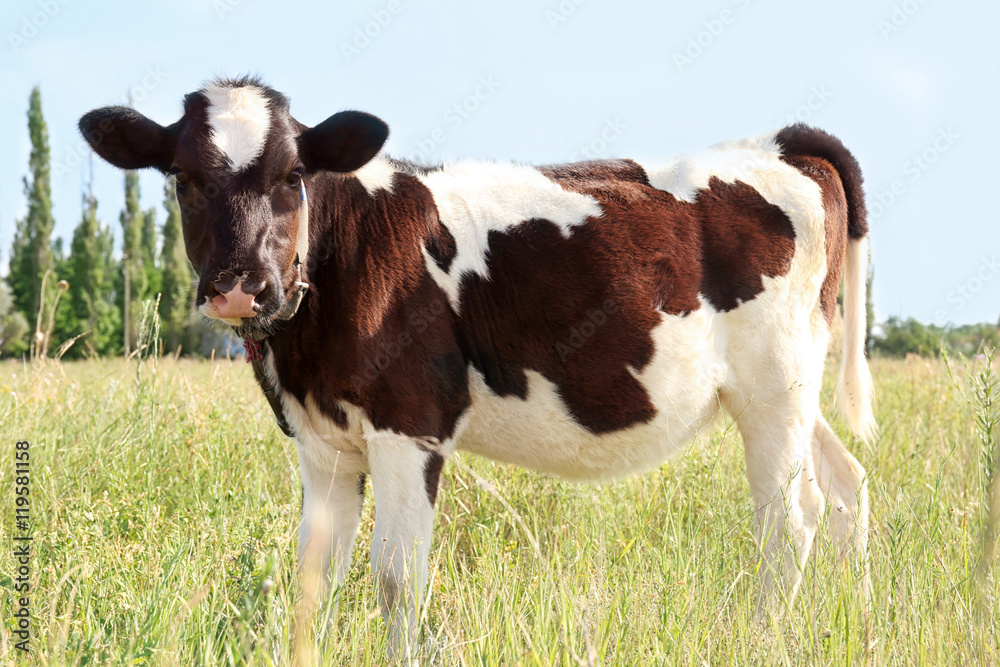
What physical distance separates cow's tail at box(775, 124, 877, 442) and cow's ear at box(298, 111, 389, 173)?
2.45 m

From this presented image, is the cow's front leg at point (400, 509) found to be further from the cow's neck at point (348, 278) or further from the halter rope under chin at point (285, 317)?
the halter rope under chin at point (285, 317)

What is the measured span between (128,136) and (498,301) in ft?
5.85

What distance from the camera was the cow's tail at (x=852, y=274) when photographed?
455 cm

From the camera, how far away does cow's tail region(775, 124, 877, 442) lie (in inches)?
179

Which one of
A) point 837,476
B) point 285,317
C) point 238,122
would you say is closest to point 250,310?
point 285,317

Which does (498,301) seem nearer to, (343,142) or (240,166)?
→ (343,142)

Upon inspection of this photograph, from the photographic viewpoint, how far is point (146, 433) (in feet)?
16.5

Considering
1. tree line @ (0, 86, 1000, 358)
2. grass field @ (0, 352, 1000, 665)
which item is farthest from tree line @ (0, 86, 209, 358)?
grass field @ (0, 352, 1000, 665)

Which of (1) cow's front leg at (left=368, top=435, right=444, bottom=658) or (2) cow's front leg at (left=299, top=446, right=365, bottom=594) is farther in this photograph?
(2) cow's front leg at (left=299, top=446, right=365, bottom=594)

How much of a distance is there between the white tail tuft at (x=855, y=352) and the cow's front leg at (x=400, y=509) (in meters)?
2.76

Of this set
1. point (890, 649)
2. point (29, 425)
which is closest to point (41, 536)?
point (29, 425)

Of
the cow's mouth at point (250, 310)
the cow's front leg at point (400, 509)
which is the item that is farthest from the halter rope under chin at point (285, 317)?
the cow's front leg at point (400, 509)

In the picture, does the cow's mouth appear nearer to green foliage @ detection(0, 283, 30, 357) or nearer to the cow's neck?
the cow's neck

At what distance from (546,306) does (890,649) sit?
192 cm
